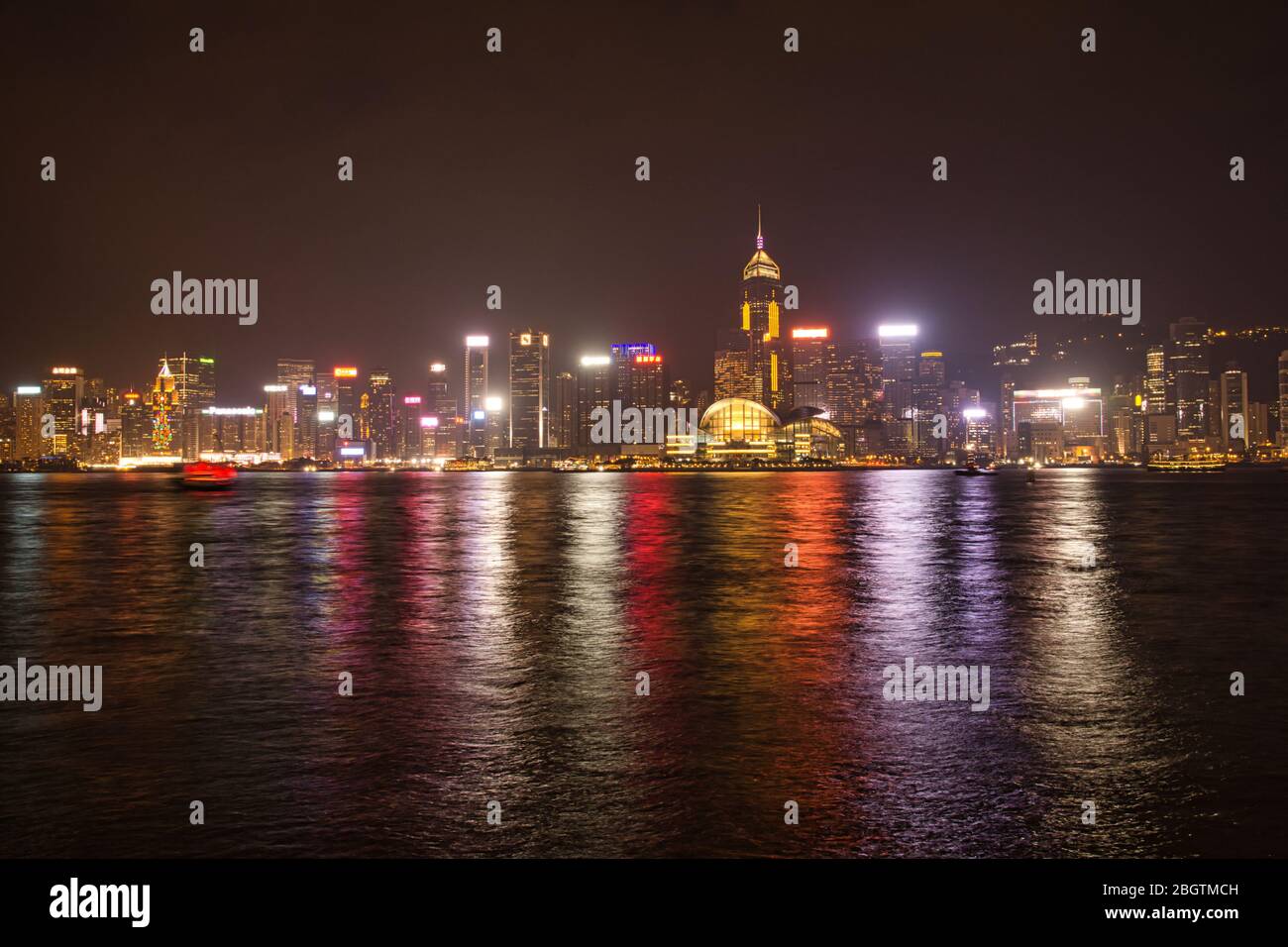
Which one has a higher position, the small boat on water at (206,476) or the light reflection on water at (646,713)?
the small boat on water at (206,476)

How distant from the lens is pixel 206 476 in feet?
422

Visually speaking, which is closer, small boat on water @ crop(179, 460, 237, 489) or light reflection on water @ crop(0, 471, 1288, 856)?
light reflection on water @ crop(0, 471, 1288, 856)

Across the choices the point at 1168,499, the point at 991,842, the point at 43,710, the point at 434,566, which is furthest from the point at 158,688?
the point at 1168,499

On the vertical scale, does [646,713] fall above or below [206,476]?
below

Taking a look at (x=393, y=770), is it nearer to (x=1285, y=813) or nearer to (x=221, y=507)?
(x=1285, y=813)

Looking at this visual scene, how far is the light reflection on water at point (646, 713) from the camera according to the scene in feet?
26.9

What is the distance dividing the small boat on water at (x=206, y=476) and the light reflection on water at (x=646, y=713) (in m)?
103

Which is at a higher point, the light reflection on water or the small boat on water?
the small boat on water

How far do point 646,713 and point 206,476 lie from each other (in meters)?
133

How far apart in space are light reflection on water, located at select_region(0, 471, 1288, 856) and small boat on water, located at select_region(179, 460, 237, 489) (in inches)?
4070

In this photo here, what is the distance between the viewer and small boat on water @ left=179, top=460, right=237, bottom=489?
126938 mm

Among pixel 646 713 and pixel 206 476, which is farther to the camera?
pixel 206 476

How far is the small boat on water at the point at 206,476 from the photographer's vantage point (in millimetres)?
126938

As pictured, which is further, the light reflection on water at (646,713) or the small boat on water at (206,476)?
the small boat on water at (206,476)
